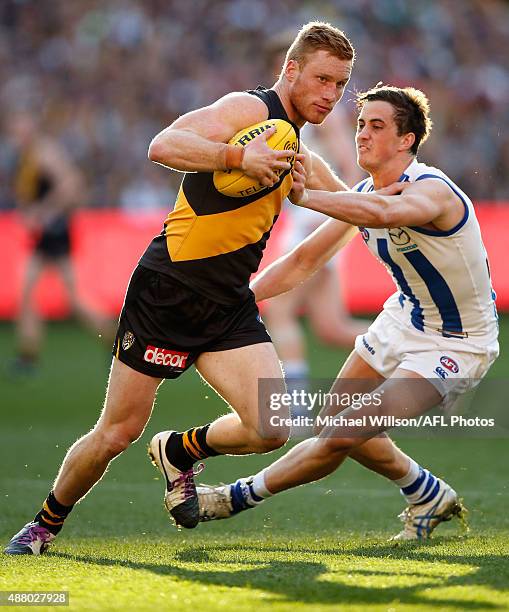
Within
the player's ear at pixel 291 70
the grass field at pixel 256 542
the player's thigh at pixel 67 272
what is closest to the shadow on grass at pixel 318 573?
the grass field at pixel 256 542

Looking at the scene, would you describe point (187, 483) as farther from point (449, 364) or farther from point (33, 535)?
point (449, 364)

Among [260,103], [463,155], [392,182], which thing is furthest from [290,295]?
[463,155]

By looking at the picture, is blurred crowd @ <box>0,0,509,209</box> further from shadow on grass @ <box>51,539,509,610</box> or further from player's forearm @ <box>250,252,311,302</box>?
shadow on grass @ <box>51,539,509,610</box>

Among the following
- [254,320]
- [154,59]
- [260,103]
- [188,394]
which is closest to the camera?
[260,103]

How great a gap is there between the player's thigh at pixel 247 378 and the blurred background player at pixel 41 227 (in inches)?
279

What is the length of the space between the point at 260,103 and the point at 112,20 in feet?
51.1

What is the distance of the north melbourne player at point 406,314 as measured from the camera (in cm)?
548

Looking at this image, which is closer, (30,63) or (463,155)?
(463,155)

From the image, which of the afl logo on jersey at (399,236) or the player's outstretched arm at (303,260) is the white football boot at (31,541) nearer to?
the player's outstretched arm at (303,260)

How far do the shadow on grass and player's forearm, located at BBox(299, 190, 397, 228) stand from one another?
1.48 metres

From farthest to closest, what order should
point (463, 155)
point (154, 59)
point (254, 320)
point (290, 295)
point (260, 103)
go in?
point (154, 59) → point (463, 155) → point (290, 295) → point (254, 320) → point (260, 103)

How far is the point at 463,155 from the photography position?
18.2m

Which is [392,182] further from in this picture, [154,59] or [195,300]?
[154,59]

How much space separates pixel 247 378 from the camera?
17.6ft
